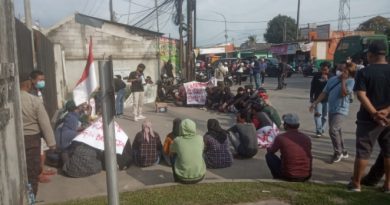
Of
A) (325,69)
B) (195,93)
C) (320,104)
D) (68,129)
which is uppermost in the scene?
(325,69)

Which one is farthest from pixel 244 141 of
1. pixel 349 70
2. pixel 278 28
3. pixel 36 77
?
pixel 278 28

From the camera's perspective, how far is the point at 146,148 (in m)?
6.94

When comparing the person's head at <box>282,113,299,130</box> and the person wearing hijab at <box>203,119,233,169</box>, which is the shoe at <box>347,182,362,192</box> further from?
the person wearing hijab at <box>203,119,233,169</box>

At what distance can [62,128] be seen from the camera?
7156mm

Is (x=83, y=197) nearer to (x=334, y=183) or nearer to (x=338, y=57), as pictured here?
(x=334, y=183)

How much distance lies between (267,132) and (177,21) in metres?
13.8

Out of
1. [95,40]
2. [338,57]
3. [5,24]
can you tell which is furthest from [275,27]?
[5,24]

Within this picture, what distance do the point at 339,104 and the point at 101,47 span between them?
51.7 ft

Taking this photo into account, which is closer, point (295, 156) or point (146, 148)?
point (295, 156)

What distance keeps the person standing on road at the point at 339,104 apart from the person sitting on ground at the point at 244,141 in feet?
4.46

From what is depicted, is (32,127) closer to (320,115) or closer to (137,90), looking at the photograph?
(320,115)

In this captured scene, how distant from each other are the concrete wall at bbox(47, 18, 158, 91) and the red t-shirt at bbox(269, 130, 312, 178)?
50.4 feet

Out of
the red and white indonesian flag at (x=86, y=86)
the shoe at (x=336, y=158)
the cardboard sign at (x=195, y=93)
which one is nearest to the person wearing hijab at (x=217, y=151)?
the shoe at (x=336, y=158)

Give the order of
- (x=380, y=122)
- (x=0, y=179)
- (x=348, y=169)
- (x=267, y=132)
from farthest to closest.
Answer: (x=267, y=132) < (x=348, y=169) < (x=380, y=122) < (x=0, y=179)
